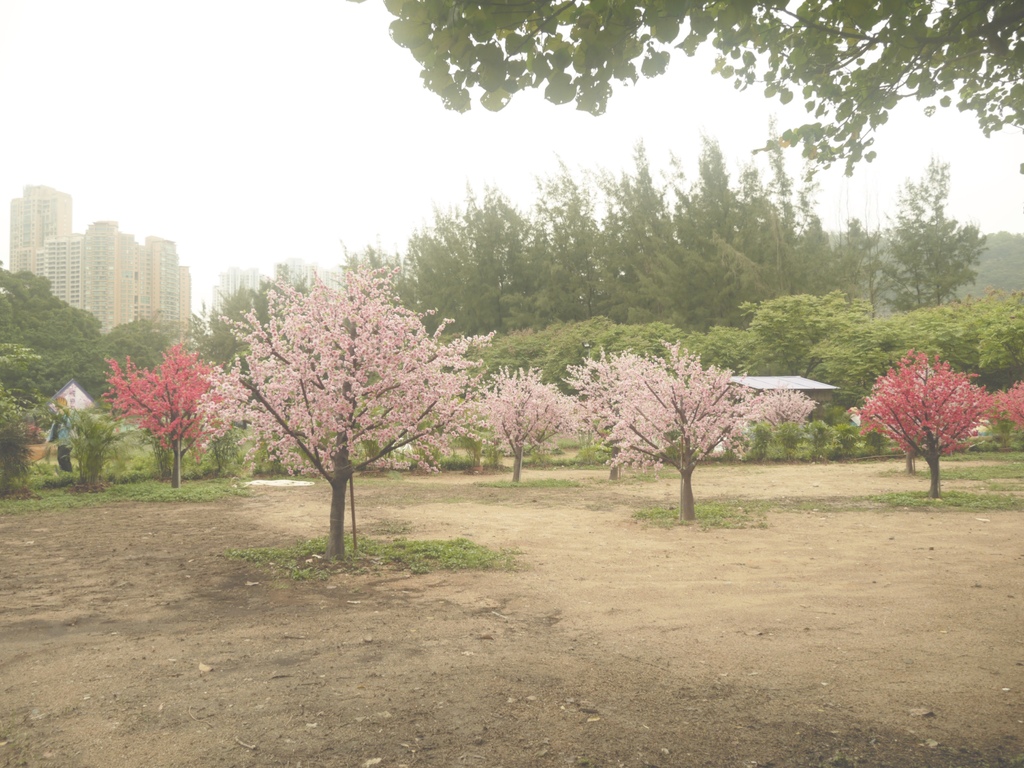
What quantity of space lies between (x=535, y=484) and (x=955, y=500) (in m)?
Result: 8.19

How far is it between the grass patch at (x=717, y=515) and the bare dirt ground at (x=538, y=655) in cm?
103

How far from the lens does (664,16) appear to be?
3518mm

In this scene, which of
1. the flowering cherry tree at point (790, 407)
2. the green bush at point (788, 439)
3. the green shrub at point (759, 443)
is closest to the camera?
the green shrub at point (759, 443)

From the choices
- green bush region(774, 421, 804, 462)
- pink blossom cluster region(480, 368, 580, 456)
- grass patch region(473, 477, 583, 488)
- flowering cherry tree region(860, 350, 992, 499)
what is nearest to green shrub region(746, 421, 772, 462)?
green bush region(774, 421, 804, 462)

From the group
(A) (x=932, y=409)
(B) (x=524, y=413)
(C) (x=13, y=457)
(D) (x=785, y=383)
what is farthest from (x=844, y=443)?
(C) (x=13, y=457)

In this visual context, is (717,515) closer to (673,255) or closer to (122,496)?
(122,496)

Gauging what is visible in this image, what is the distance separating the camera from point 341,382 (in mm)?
7355

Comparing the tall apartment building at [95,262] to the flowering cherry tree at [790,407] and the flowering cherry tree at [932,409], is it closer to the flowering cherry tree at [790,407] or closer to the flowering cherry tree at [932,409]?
the flowering cherry tree at [790,407]

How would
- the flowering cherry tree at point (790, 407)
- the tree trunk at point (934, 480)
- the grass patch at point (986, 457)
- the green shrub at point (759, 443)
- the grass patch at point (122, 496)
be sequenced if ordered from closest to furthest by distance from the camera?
the tree trunk at point (934, 480) → the grass patch at point (122, 496) → the grass patch at point (986, 457) → the green shrub at point (759, 443) → the flowering cherry tree at point (790, 407)

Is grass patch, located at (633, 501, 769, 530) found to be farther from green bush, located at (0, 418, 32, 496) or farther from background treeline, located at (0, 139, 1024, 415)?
background treeline, located at (0, 139, 1024, 415)

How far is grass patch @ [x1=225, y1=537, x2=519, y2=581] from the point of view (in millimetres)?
7320

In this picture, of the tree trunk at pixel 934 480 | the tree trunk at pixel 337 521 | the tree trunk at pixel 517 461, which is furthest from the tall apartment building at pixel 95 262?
the tree trunk at pixel 934 480

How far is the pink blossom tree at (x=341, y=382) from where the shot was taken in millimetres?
7375

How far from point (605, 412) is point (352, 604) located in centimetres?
716
